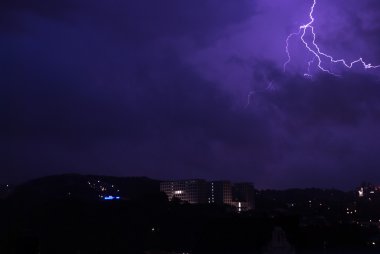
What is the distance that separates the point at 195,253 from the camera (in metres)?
40.9

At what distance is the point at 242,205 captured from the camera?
12338 centimetres

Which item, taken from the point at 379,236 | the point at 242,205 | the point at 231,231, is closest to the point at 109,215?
the point at 231,231

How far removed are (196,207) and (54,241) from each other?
2978 cm

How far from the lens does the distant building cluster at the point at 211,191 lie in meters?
131

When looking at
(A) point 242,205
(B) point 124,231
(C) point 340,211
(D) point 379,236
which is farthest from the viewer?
(A) point 242,205

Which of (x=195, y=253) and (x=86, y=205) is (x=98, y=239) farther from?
(x=86, y=205)

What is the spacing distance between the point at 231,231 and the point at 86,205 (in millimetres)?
28827

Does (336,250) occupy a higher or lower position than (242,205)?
lower

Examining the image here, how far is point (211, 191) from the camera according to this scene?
440 ft

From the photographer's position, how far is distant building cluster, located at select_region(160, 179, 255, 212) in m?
131

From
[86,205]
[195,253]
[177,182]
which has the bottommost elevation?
[195,253]

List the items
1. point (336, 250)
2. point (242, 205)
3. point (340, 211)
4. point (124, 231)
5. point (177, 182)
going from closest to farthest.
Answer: point (336, 250) → point (124, 231) → point (340, 211) → point (242, 205) → point (177, 182)

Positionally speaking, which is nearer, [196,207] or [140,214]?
[140,214]

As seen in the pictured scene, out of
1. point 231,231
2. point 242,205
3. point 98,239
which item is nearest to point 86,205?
point 98,239
